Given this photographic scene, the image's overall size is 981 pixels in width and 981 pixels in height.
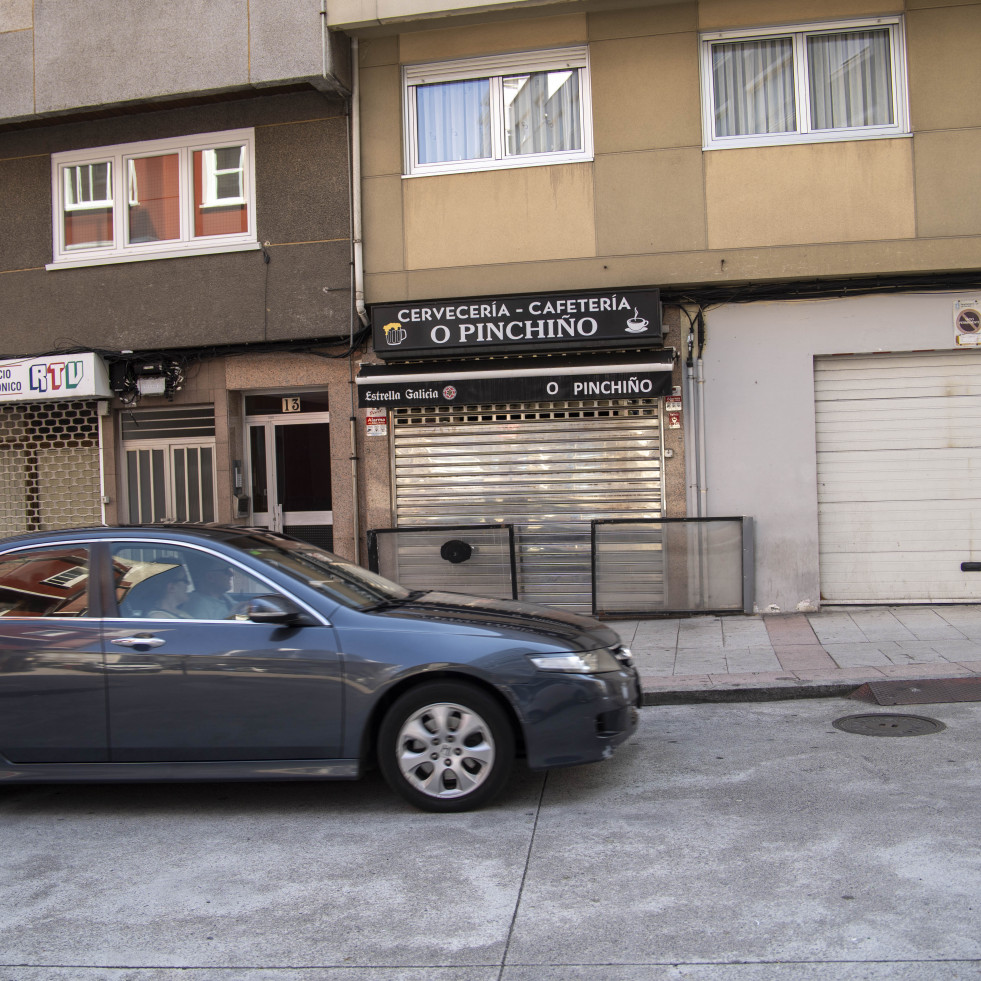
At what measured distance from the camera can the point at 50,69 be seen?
448 inches

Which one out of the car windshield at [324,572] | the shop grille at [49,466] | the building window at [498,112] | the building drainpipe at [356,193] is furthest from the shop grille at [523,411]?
the car windshield at [324,572]

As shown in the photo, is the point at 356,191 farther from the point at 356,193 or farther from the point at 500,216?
the point at 500,216


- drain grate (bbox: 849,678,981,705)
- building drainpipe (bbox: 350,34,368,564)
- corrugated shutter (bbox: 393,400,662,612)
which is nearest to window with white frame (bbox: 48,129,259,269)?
building drainpipe (bbox: 350,34,368,564)

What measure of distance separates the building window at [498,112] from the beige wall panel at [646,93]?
0.20 m

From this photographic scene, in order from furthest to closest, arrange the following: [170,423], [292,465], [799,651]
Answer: [170,423] → [292,465] → [799,651]

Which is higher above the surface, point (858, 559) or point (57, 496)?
point (57, 496)

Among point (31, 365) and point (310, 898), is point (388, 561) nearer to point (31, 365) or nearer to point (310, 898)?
point (31, 365)

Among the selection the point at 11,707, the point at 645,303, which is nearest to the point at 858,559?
the point at 645,303

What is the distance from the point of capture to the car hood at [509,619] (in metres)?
5.20

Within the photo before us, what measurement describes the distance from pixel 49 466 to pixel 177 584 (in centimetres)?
836

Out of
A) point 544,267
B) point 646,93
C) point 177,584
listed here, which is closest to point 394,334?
point 544,267

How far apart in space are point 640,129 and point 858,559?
515cm

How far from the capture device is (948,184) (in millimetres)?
10273

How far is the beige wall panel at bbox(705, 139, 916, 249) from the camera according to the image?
10344 millimetres
